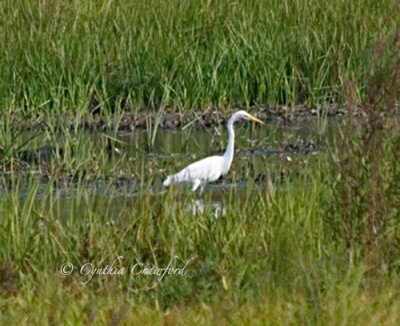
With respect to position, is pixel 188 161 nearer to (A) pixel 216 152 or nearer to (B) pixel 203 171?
(A) pixel 216 152

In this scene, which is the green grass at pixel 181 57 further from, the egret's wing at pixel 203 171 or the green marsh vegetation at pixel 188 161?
the egret's wing at pixel 203 171

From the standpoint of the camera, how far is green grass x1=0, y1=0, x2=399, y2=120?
12102 millimetres

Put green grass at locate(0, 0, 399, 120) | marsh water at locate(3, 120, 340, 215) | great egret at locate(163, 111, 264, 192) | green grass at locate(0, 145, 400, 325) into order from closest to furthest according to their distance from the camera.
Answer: green grass at locate(0, 145, 400, 325)
great egret at locate(163, 111, 264, 192)
marsh water at locate(3, 120, 340, 215)
green grass at locate(0, 0, 399, 120)

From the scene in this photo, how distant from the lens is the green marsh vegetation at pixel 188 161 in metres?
5.84

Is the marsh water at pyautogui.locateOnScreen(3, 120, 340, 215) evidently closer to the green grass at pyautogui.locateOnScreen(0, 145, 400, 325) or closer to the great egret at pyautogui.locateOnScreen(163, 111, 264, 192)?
the great egret at pyautogui.locateOnScreen(163, 111, 264, 192)

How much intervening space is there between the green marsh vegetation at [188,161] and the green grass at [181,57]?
2 cm

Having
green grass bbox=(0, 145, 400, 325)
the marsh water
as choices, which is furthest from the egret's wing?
green grass bbox=(0, 145, 400, 325)

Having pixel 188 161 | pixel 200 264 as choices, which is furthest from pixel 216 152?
pixel 200 264

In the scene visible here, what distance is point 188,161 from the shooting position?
11070mm

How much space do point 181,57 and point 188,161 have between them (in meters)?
1.58

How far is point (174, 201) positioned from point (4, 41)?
527 cm

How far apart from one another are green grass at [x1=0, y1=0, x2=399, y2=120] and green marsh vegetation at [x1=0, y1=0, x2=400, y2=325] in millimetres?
18

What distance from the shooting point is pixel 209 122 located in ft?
40.2

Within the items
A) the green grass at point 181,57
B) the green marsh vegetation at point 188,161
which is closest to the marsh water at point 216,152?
the green marsh vegetation at point 188,161
